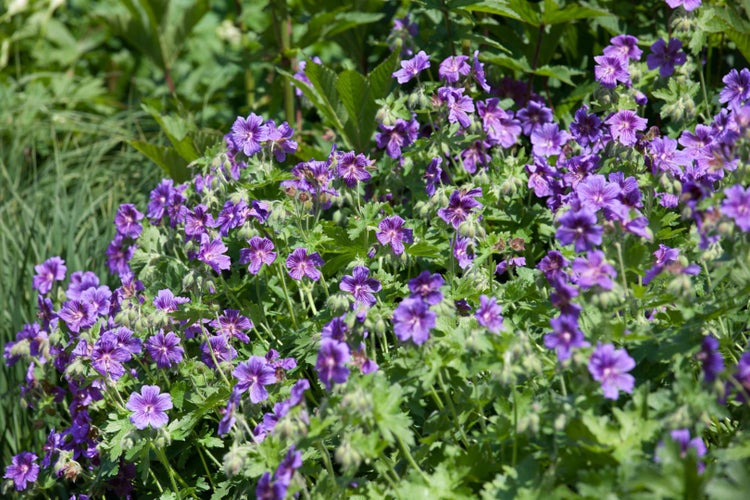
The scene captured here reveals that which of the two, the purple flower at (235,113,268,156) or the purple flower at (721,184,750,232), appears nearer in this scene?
the purple flower at (721,184,750,232)

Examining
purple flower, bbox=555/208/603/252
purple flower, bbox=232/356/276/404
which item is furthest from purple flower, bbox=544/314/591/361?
purple flower, bbox=232/356/276/404

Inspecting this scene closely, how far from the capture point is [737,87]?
2.60m

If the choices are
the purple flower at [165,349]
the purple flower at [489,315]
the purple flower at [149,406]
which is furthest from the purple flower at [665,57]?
the purple flower at [149,406]

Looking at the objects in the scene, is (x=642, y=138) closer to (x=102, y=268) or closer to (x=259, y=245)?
(x=259, y=245)

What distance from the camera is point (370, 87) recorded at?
324 centimetres

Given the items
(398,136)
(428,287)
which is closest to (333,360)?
(428,287)

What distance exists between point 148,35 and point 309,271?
2.72 metres

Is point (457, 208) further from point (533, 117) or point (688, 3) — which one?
point (688, 3)

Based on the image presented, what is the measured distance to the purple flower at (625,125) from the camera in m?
2.59

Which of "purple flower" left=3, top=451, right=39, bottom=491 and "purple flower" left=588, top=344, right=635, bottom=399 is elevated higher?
"purple flower" left=588, top=344, right=635, bottom=399

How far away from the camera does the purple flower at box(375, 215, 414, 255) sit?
2.50 metres

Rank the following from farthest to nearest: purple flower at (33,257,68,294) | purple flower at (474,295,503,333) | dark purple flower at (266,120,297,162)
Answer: purple flower at (33,257,68,294) < dark purple flower at (266,120,297,162) < purple flower at (474,295,503,333)

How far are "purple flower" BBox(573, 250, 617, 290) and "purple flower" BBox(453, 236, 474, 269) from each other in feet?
1.98

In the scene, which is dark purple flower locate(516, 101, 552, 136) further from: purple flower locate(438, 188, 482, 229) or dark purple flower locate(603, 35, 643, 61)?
purple flower locate(438, 188, 482, 229)
